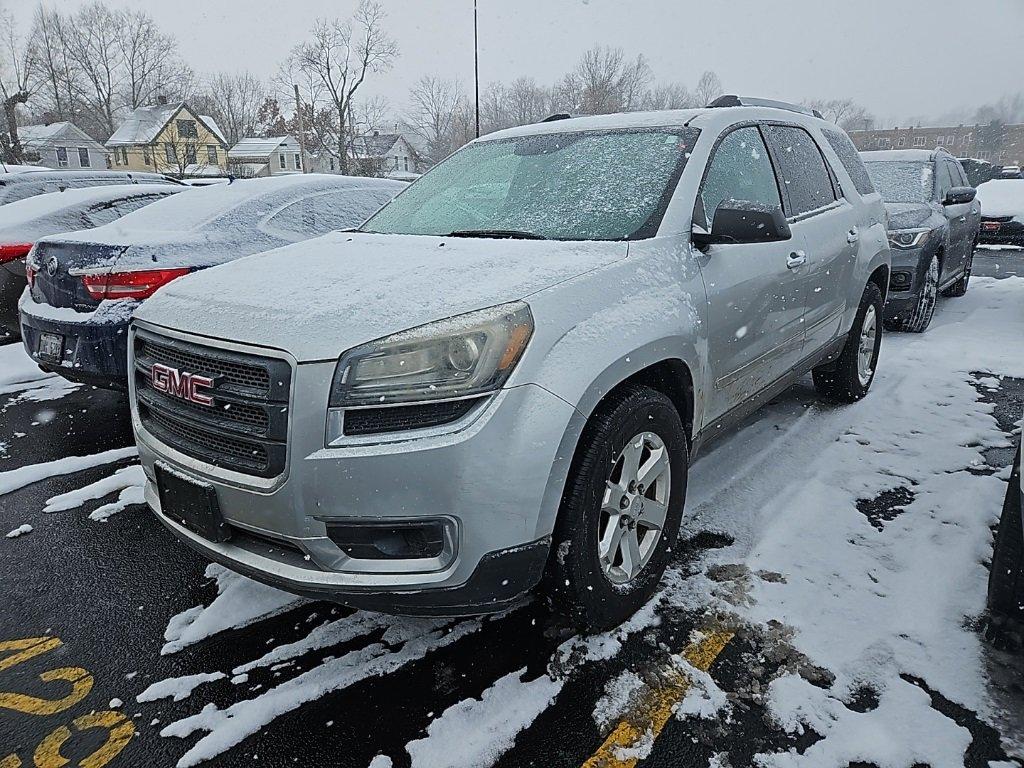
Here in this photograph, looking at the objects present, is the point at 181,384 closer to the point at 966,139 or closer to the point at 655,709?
the point at 655,709

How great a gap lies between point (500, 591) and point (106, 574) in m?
1.91

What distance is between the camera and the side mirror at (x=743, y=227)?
2.55 m

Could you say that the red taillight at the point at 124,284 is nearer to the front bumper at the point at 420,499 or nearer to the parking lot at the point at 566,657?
the parking lot at the point at 566,657

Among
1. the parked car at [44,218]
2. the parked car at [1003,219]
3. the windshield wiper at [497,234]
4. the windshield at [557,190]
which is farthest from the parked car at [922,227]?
the parked car at [44,218]

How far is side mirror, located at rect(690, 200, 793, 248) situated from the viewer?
8.37ft

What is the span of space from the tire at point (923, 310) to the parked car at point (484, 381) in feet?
14.7

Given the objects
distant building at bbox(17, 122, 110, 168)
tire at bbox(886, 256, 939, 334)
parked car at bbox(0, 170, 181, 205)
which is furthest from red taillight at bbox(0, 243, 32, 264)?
distant building at bbox(17, 122, 110, 168)

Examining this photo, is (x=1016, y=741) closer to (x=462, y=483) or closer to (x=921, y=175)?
(x=462, y=483)

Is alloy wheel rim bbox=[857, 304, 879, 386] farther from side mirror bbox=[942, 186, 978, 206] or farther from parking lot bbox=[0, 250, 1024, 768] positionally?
side mirror bbox=[942, 186, 978, 206]

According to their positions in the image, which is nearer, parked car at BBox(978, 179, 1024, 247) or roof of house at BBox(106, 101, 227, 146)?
parked car at BBox(978, 179, 1024, 247)

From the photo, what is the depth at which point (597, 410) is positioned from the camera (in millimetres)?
2164

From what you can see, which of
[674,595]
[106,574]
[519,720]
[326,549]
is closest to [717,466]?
[674,595]

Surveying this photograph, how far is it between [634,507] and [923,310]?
5927 mm

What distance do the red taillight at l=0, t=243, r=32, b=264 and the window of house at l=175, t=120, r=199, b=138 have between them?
2208 inches
